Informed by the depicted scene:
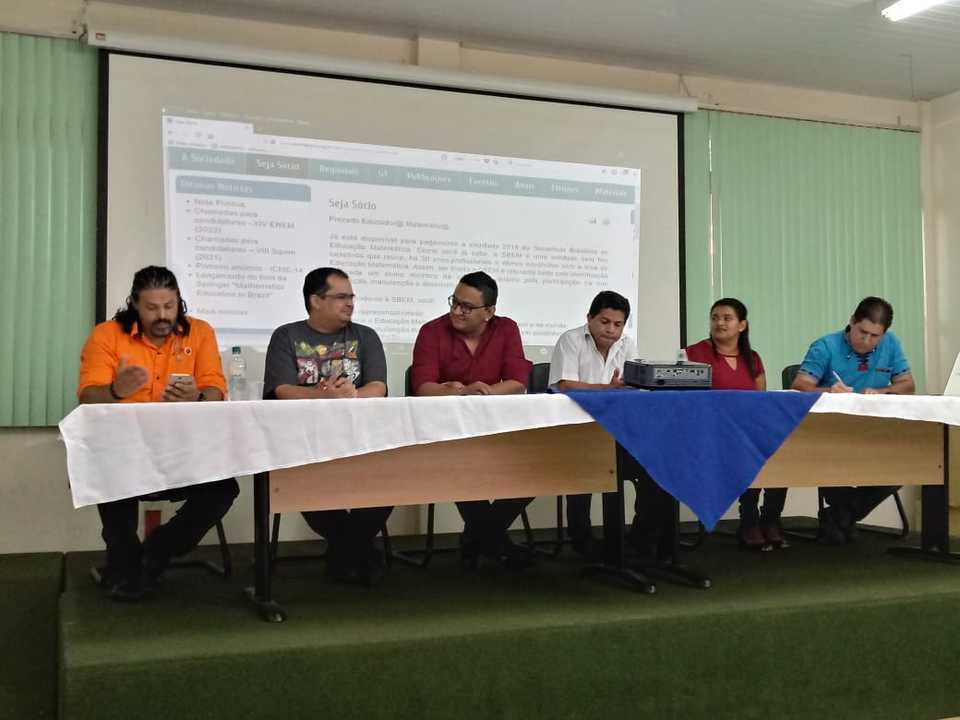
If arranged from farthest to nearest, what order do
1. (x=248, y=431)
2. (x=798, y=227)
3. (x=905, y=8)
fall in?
(x=798, y=227) < (x=905, y=8) < (x=248, y=431)

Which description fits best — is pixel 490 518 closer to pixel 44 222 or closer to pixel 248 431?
pixel 248 431

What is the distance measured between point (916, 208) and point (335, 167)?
3447 millimetres

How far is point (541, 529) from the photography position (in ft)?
14.3

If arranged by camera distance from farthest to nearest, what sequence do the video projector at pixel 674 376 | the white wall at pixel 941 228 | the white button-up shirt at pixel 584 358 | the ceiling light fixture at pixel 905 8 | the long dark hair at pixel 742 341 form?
1. the white wall at pixel 941 228
2. the ceiling light fixture at pixel 905 8
3. the long dark hair at pixel 742 341
4. the white button-up shirt at pixel 584 358
5. the video projector at pixel 674 376

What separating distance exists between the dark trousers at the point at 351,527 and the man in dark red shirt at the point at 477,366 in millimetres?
308

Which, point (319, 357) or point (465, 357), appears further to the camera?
point (465, 357)

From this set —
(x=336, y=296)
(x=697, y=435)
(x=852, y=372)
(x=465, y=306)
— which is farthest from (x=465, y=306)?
(x=852, y=372)

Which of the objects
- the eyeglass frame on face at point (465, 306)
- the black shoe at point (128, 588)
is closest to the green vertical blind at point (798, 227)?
the eyeglass frame on face at point (465, 306)

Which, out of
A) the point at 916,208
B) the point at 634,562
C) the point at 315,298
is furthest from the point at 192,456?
the point at 916,208

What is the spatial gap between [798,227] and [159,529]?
391 centimetres

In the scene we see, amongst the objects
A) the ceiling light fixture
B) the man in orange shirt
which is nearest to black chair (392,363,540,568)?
the man in orange shirt

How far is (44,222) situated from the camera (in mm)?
3777

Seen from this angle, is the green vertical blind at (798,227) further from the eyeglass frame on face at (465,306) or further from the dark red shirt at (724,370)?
the eyeglass frame on face at (465,306)

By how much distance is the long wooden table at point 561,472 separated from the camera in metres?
2.27
